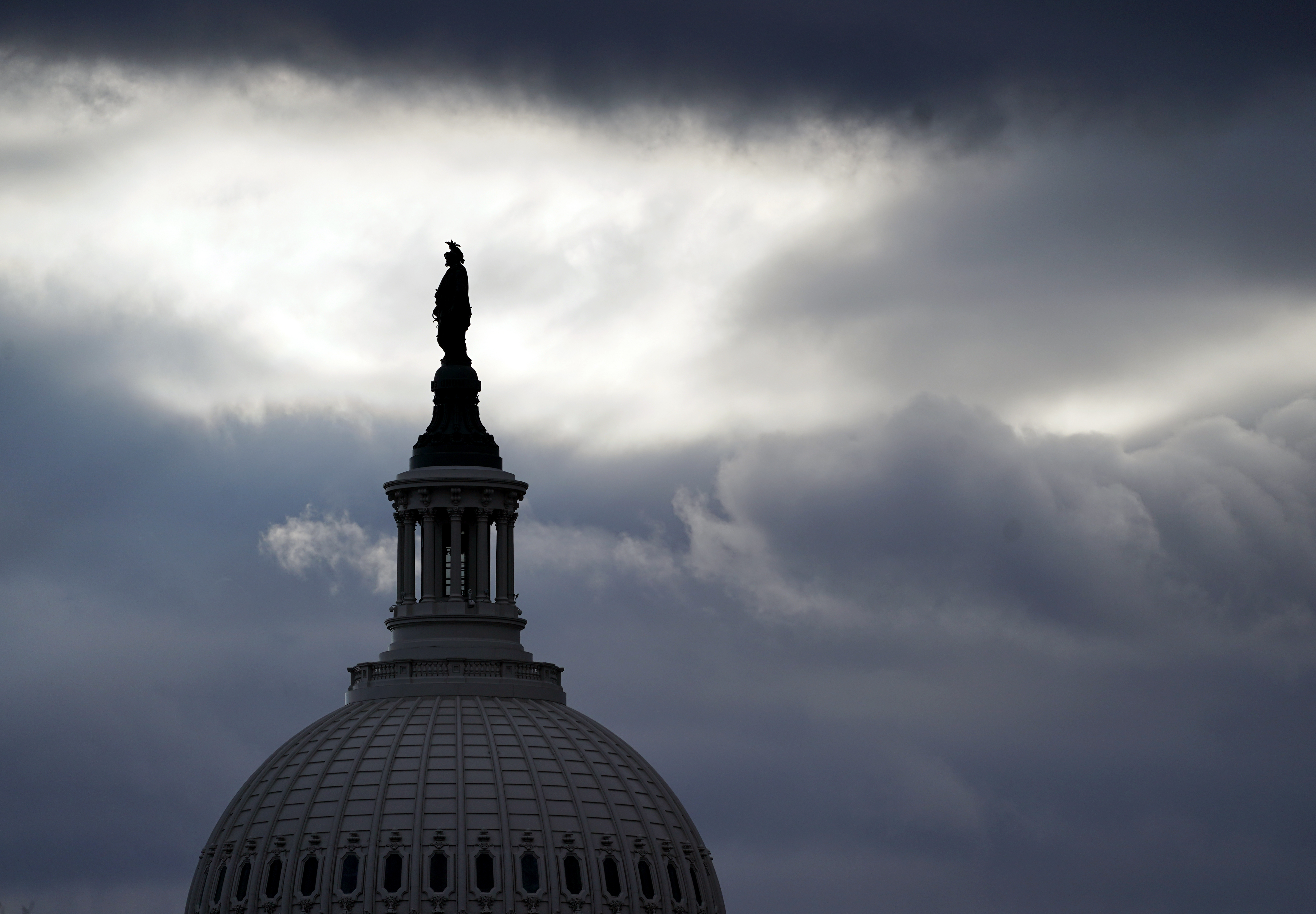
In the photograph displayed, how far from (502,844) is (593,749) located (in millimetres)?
11107

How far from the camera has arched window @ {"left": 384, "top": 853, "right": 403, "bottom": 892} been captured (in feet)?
477

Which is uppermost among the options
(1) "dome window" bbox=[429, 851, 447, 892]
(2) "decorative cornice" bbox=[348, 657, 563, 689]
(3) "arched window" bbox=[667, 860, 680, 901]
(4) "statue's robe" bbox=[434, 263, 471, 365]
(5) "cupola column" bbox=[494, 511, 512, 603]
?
(4) "statue's robe" bbox=[434, 263, 471, 365]

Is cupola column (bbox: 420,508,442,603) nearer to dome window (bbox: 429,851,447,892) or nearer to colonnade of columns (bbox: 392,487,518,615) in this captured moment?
colonnade of columns (bbox: 392,487,518,615)

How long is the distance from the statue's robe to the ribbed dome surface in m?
25.7

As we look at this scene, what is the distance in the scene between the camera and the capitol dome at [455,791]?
5758 inches

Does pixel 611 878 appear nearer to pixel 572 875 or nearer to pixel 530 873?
pixel 572 875

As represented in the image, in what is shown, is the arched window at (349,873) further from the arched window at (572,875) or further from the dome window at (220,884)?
the arched window at (572,875)

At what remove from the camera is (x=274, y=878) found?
148m

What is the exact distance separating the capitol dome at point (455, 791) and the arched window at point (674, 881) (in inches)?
4.1

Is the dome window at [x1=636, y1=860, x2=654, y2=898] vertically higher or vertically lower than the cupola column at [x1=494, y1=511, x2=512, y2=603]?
lower

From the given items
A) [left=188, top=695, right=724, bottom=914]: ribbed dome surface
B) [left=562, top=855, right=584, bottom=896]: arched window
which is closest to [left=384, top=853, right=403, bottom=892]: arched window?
[left=188, top=695, right=724, bottom=914]: ribbed dome surface

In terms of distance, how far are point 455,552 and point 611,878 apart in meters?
26.8

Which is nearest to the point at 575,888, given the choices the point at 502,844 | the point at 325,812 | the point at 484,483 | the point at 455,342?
the point at 502,844

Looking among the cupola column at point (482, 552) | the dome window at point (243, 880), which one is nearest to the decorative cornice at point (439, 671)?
the cupola column at point (482, 552)
